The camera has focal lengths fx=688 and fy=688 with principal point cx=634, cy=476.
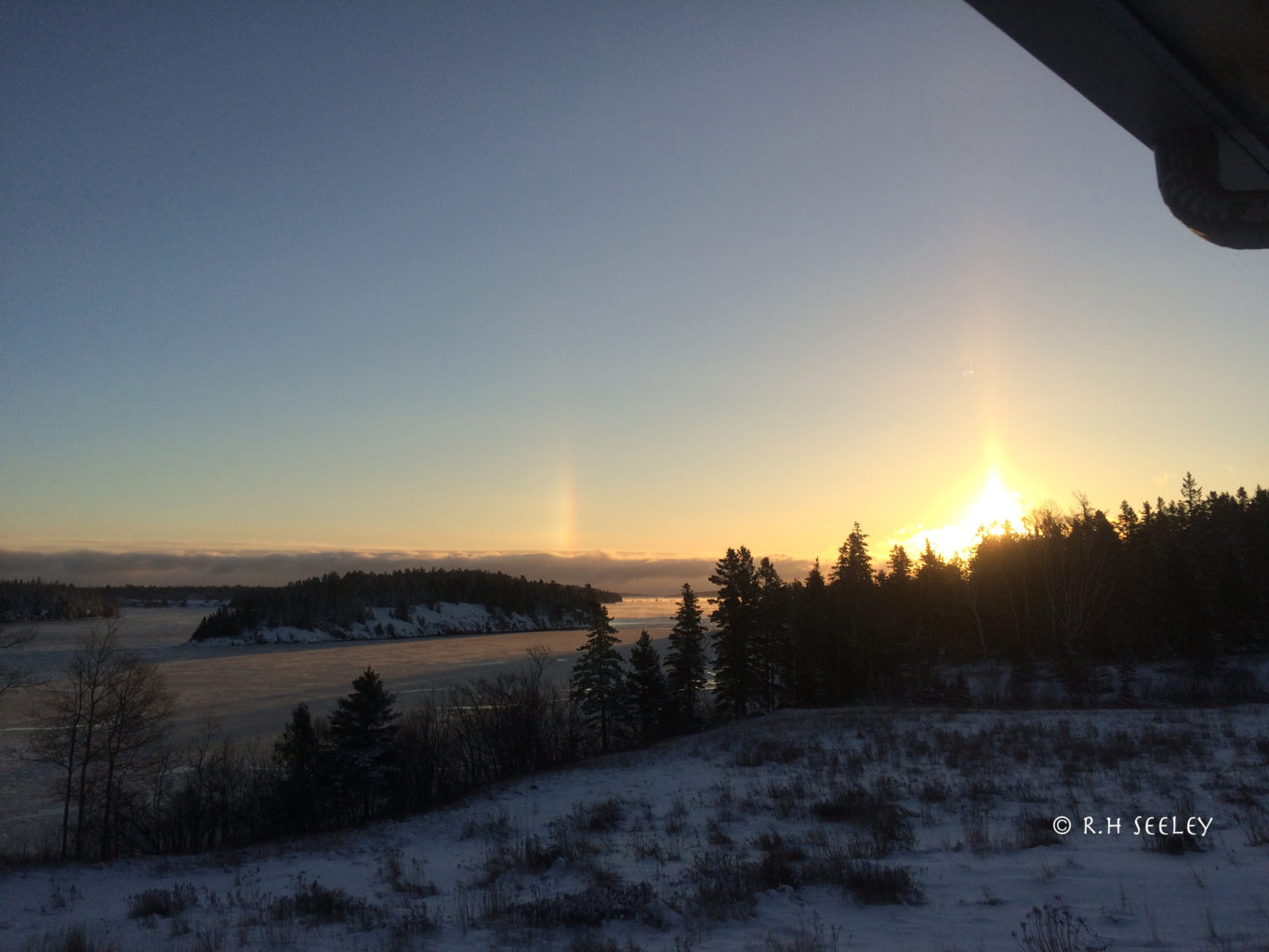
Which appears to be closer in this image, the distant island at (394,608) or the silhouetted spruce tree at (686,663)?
the silhouetted spruce tree at (686,663)

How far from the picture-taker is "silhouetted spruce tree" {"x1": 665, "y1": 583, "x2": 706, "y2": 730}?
49750 mm

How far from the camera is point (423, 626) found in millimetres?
160125

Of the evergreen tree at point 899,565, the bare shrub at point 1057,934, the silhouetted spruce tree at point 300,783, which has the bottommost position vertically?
the silhouetted spruce tree at point 300,783

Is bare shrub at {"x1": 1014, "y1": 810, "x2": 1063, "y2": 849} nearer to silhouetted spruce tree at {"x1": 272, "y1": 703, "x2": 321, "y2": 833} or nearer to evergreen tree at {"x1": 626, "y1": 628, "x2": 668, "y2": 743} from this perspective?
silhouetted spruce tree at {"x1": 272, "y1": 703, "x2": 321, "y2": 833}

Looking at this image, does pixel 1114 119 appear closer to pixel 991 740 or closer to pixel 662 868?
pixel 662 868

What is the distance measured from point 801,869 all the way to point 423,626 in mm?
161850

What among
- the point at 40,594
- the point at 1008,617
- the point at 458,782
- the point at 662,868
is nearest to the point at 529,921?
the point at 662,868

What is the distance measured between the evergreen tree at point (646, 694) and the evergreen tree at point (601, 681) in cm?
98

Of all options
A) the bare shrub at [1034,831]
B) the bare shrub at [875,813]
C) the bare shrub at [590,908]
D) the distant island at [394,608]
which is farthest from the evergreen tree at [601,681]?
the distant island at [394,608]

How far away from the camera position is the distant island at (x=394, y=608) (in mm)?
138000

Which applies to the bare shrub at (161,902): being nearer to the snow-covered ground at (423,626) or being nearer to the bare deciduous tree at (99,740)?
the bare deciduous tree at (99,740)

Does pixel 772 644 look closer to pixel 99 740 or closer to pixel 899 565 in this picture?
pixel 899 565

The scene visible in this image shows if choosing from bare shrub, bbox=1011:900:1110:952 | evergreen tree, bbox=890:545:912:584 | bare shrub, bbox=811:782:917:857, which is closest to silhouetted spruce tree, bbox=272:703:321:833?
bare shrub, bbox=811:782:917:857

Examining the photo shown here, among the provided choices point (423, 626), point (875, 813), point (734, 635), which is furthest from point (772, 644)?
point (423, 626)
